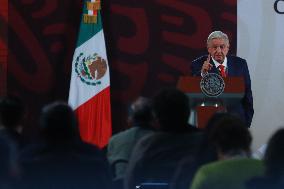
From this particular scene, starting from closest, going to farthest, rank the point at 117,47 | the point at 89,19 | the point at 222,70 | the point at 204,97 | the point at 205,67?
1. the point at 204,97
2. the point at 205,67
3. the point at 222,70
4. the point at 89,19
5. the point at 117,47

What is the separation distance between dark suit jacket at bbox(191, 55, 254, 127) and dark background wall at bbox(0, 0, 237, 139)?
2.13 meters

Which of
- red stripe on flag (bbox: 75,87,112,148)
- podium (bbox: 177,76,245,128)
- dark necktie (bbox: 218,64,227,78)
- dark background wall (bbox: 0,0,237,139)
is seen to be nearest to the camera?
podium (bbox: 177,76,245,128)

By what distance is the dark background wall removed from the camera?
882 cm

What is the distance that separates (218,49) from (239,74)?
317 mm

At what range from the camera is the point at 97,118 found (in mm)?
8703

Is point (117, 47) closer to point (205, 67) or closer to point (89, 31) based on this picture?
point (89, 31)

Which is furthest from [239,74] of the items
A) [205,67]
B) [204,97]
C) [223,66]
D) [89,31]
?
[89,31]

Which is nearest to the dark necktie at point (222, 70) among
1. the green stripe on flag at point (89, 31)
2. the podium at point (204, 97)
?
the podium at point (204, 97)

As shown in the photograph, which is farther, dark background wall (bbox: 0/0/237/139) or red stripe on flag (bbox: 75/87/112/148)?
dark background wall (bbox: 0/0/237/139)

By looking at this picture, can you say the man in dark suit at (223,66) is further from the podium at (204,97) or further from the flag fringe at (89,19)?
the flag fringe at (89,19)

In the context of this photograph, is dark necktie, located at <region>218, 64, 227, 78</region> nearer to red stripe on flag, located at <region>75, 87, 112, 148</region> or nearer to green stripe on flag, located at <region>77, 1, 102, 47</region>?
red stripe on flag, located at <region>75, 87, 112, 148</region>

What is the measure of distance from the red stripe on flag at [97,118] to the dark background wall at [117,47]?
17 cm

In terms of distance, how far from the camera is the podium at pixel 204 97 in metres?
5.95

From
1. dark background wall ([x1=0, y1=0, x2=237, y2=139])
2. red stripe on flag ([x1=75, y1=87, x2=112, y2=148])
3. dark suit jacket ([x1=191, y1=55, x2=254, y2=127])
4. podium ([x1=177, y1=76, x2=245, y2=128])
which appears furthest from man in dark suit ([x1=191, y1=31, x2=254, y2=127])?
red stripe on flag ([x1=75, y1=87, x2=112, y2=148])
